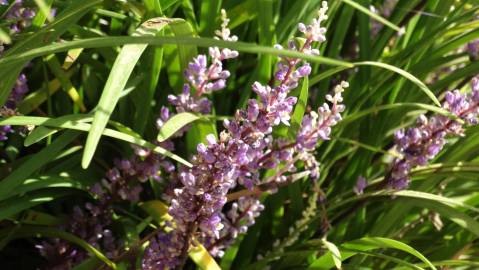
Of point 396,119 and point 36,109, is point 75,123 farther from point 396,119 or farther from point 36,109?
point 396,119

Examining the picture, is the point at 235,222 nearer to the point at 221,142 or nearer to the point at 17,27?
the point at 221,142

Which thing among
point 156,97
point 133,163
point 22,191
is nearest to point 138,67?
point 156,97

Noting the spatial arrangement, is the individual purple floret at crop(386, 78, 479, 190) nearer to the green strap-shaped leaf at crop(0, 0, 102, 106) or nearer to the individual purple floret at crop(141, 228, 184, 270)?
the individual purple floret at crop(141, 228, 184, 270)

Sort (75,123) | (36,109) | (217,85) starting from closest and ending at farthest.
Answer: (75,123)
(217,85)
(36,109)

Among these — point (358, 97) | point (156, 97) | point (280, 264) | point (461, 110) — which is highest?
point (156, 97)

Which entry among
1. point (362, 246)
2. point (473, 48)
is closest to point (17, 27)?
point (362, 246)

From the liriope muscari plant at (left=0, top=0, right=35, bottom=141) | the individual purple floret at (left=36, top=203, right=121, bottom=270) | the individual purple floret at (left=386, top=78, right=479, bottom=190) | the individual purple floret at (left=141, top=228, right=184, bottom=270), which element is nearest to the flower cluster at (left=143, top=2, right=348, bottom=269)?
the individual purple floret at (left=141, top=228, right=184, bottom=270)

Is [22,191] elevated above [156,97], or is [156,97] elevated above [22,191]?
[156,97]
